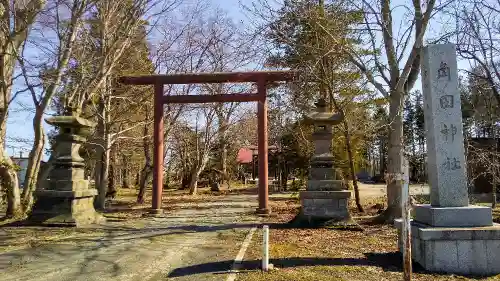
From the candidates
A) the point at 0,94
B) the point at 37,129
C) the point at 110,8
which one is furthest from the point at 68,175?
the point at 110,8

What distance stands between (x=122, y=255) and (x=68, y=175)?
5.09 meters

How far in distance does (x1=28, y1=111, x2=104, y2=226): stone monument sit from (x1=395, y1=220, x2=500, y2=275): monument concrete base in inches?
364

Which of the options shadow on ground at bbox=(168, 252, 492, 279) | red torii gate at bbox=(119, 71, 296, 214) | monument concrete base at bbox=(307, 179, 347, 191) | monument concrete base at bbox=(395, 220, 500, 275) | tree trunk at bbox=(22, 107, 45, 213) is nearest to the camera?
monument concrete base at bbox=(395, 220, 500, 275)

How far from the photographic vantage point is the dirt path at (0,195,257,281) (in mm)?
6434

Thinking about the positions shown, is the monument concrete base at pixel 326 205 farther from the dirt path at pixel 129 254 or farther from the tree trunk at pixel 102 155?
the tree trunk at pixel 102 155

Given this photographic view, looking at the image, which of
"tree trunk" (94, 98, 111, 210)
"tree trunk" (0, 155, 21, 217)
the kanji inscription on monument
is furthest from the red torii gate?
the kanji inscription on monument

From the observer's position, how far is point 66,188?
11.8 m

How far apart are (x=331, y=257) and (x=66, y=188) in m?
8.13

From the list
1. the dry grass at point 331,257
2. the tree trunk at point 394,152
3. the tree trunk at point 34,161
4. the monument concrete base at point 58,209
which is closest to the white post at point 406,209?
the dry grass at point 331,257

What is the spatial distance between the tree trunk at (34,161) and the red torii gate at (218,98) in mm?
4160

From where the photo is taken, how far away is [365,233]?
10562 mm

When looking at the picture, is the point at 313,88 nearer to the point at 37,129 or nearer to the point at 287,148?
the point at 37,129

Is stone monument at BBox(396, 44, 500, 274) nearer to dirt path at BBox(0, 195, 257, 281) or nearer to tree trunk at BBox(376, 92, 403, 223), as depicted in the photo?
dirt path at BBox(0, 195, 257, 281)

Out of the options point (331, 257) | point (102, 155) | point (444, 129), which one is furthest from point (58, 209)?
point (444, 129)
